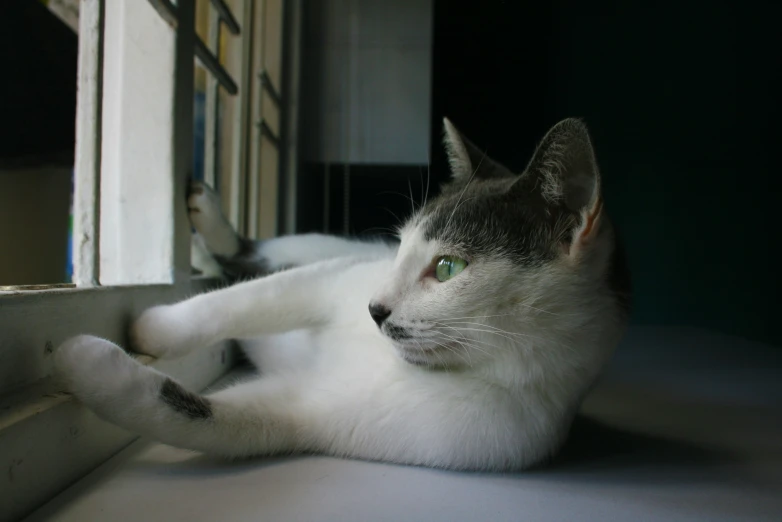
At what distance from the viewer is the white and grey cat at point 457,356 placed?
774 millimetres

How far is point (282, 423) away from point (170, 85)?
2.52ft

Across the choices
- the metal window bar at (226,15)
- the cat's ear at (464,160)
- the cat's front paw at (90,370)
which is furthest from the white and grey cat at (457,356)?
the metal window bar at (226,15)

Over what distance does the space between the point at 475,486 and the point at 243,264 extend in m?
1.01

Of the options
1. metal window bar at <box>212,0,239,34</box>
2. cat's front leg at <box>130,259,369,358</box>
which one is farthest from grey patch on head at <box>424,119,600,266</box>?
metal window bar at <box>212,0,239,34</box>

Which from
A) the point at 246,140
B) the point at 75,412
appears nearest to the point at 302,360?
the point at 75,412

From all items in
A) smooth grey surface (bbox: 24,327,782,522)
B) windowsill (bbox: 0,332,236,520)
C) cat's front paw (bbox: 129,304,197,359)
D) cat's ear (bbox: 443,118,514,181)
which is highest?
cat's ear (bbox: 443,118,514,181)

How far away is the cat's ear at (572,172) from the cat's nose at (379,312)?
32 centimetres

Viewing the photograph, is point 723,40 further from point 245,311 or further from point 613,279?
point 245,311

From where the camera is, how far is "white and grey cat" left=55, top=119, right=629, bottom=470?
30.5 inches

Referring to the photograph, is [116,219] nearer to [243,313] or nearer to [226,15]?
[243,313]

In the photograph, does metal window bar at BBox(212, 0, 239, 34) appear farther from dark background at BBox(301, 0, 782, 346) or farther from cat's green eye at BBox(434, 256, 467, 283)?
cat's green eye at BBox(434, 256, 467, 283)

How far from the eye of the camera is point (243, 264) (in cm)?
158

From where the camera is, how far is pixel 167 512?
0.64 meters

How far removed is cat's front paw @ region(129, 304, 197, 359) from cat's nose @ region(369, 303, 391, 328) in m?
0.35
